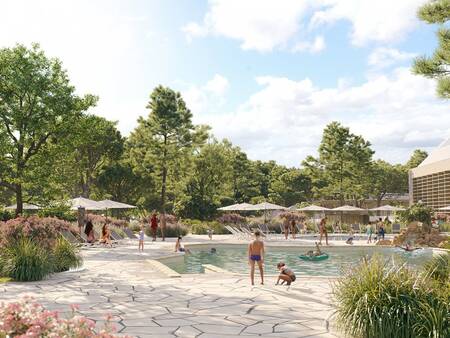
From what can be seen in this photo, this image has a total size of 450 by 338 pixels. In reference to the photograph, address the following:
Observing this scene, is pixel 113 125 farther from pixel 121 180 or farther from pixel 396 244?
pixel 396 244

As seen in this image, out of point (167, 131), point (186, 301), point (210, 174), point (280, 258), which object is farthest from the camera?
point (210, 174)

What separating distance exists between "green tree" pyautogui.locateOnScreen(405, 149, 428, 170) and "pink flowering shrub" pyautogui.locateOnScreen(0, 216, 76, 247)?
73856 millimetres

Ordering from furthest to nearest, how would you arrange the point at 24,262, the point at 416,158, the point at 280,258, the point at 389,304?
the point at 416,158 < the point at 280,258 < the point at 24,262 < the point at 389,304

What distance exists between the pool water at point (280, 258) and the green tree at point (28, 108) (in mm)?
5995

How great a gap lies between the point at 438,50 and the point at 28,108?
13.3 metres

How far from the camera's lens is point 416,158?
82.6 m

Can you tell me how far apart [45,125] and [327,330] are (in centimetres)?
1360

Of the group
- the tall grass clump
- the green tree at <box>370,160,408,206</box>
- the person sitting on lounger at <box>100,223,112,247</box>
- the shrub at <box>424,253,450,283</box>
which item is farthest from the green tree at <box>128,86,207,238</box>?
the green tree at <box>370,160,408,206</box>

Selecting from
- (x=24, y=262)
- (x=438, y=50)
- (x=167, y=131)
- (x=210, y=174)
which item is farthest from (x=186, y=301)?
(x=210, y=174)

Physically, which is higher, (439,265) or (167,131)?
(167,131)

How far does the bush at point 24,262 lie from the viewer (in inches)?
476

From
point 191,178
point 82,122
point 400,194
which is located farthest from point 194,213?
point 400,194

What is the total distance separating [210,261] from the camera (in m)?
20.8

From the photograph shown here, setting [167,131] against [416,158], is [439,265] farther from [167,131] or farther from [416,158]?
[416,158]
